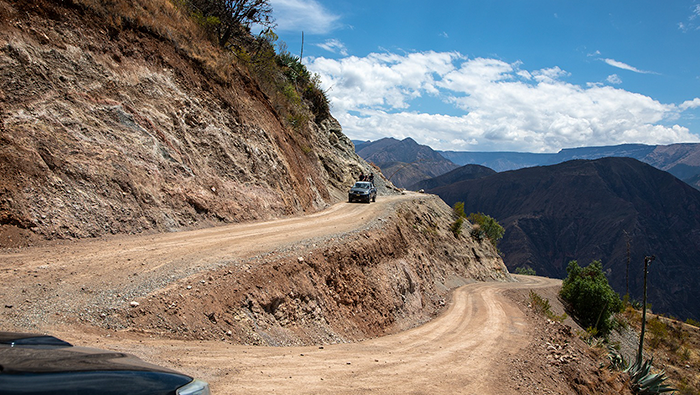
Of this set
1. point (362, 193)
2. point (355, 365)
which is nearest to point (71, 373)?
point (355, 365)

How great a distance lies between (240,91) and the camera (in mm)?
24328

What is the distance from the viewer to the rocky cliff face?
1139 centimetres

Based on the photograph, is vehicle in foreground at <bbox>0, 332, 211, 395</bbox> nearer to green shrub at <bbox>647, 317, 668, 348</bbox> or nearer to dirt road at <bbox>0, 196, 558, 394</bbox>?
dirt road at <bbox>0, 196, 558, 394</bbox>

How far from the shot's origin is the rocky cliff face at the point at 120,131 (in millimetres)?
11391

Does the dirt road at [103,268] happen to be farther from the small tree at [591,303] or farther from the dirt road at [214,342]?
the small tree at [591,303]

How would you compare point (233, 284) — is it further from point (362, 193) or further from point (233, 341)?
point (362, 193)

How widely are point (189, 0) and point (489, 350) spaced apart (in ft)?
92.5

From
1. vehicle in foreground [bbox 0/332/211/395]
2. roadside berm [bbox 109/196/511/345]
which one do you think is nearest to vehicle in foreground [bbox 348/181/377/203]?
roadside berm [bbox 109/196/511/345]

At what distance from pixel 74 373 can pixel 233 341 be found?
5.94 meters

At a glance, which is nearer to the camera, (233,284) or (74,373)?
(74,373)

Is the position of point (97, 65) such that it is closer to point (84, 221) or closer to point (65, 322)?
point (84, 221)

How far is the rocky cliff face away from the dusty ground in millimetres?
1583

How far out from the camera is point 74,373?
8.03ft

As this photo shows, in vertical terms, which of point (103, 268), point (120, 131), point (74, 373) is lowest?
point (103, 268)
